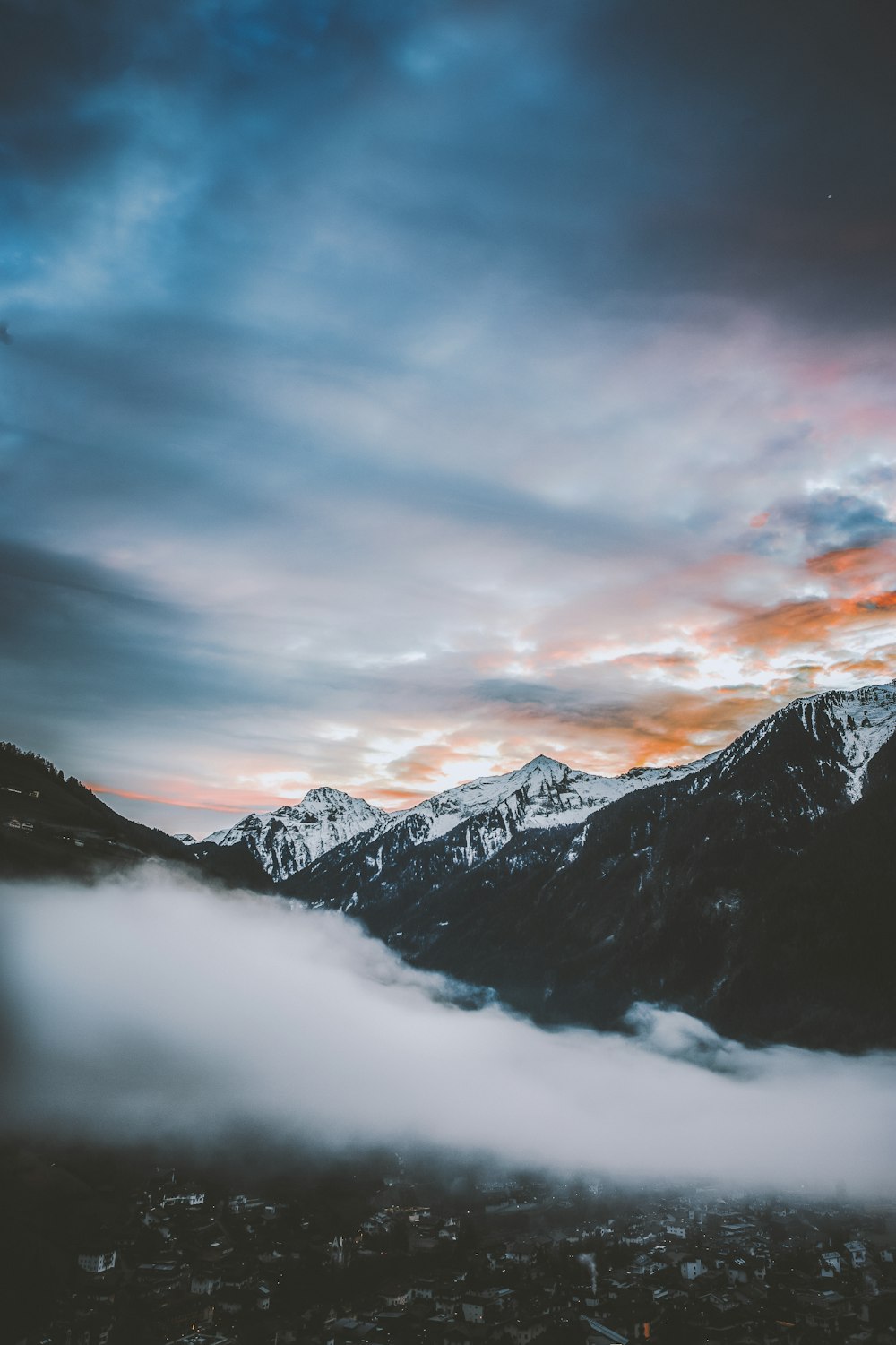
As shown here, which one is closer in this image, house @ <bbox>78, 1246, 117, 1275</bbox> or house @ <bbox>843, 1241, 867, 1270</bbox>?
house @ <bbox>78, 1246, 117, 1275</bbox>

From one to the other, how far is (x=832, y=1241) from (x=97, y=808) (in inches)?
6813

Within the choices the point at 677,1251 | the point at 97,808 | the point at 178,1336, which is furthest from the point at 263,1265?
the point at 97,808

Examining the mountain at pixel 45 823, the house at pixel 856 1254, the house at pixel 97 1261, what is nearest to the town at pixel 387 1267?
the house at pixel 97 1261

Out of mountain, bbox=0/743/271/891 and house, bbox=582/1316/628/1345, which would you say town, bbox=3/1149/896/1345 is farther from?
mountain, bbox=0/743/271/891

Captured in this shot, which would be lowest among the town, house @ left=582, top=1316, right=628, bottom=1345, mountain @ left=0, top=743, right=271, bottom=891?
the town

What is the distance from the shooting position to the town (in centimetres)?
8656

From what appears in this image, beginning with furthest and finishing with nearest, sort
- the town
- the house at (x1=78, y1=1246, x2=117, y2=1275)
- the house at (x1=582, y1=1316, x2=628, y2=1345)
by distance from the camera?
the house at (x1=78, y1=1246, x2=117, y2=1275)
the house at (x1=582, y1=1316, x2=628, y2=1345)
the town

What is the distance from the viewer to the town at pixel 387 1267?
284 ft

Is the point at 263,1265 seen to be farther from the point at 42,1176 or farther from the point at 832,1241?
the point at 832,1241

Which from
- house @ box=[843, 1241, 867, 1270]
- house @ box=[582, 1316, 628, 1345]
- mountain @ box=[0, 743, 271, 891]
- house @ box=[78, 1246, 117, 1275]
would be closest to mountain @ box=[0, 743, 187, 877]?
mountain @ box=[0, 743, 271, 891]

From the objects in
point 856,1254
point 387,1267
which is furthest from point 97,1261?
point 856,1254

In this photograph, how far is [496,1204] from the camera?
161375mm

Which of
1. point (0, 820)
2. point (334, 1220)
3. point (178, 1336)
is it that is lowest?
point (334, 1220)

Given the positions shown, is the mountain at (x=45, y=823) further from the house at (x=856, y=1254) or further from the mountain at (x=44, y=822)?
the house at (x=856, y=1254)
